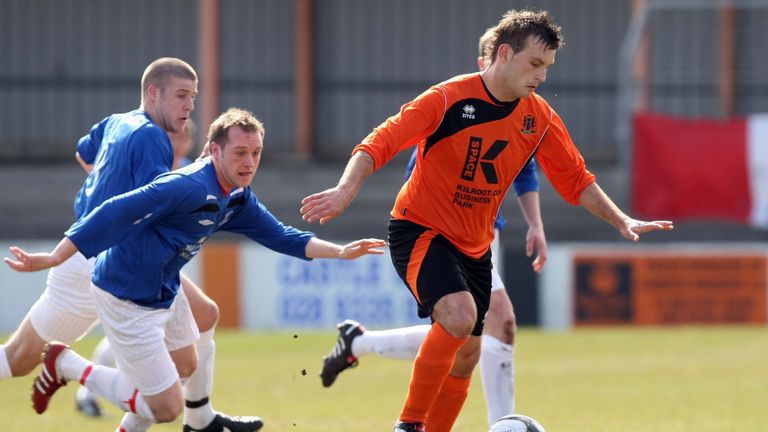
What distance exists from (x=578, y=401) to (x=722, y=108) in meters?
13.3

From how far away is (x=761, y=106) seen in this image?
22.2 metres

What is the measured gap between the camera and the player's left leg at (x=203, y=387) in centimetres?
705

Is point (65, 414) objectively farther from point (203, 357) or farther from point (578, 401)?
point (578, 401)

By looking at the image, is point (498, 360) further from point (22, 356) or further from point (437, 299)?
point (22, 356)

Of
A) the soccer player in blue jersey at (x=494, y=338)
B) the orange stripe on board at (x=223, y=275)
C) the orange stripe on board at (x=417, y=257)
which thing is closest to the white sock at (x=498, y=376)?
the soccer player in blue jersey at (x=494, y=338)

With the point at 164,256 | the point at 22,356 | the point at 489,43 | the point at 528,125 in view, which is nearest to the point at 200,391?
the point at 22,356

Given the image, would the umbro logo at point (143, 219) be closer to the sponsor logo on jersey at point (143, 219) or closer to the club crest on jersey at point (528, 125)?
the sponsor logo on jersey at point (143, 219)

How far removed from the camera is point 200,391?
7051 mm

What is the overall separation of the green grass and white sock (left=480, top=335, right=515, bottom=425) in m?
0.82

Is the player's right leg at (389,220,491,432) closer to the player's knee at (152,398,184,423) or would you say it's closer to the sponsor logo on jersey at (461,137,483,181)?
the sponsor logo on jersey at (461,137,483,181)

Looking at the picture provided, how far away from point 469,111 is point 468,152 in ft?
0.65

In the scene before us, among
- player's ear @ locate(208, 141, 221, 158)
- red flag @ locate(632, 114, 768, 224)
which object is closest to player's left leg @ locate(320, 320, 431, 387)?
player's ear @ locate(208, 141, 221, 158)

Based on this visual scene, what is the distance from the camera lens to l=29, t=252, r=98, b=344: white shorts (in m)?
6.93

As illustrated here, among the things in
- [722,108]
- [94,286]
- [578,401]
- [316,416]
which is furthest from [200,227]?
[722,108]
